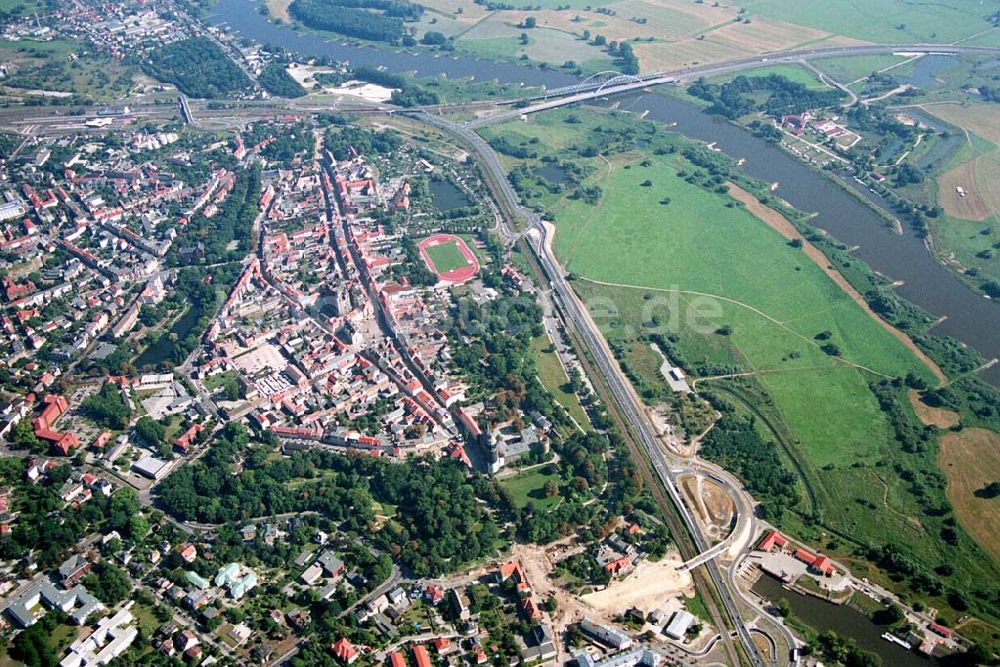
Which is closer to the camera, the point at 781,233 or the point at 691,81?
the point at 781,233

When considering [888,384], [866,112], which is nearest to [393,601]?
[888,384]

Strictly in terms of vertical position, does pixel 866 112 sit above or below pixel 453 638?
above

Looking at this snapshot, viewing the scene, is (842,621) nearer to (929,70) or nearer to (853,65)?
(853,65)

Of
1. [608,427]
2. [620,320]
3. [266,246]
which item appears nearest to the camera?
[608,427]

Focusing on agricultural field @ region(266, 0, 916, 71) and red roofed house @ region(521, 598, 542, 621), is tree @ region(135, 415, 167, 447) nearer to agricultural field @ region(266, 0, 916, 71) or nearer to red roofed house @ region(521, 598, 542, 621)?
red roofed house @ region(521, 598, 542, 621)

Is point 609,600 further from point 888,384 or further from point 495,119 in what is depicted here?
point 495,119

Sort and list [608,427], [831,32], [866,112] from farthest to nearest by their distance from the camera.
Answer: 1. [831,32]
2. [866,112]
3. [608,427]

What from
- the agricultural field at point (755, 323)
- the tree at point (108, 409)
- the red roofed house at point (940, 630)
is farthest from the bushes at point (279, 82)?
the red roofed house at point (940, 630)
